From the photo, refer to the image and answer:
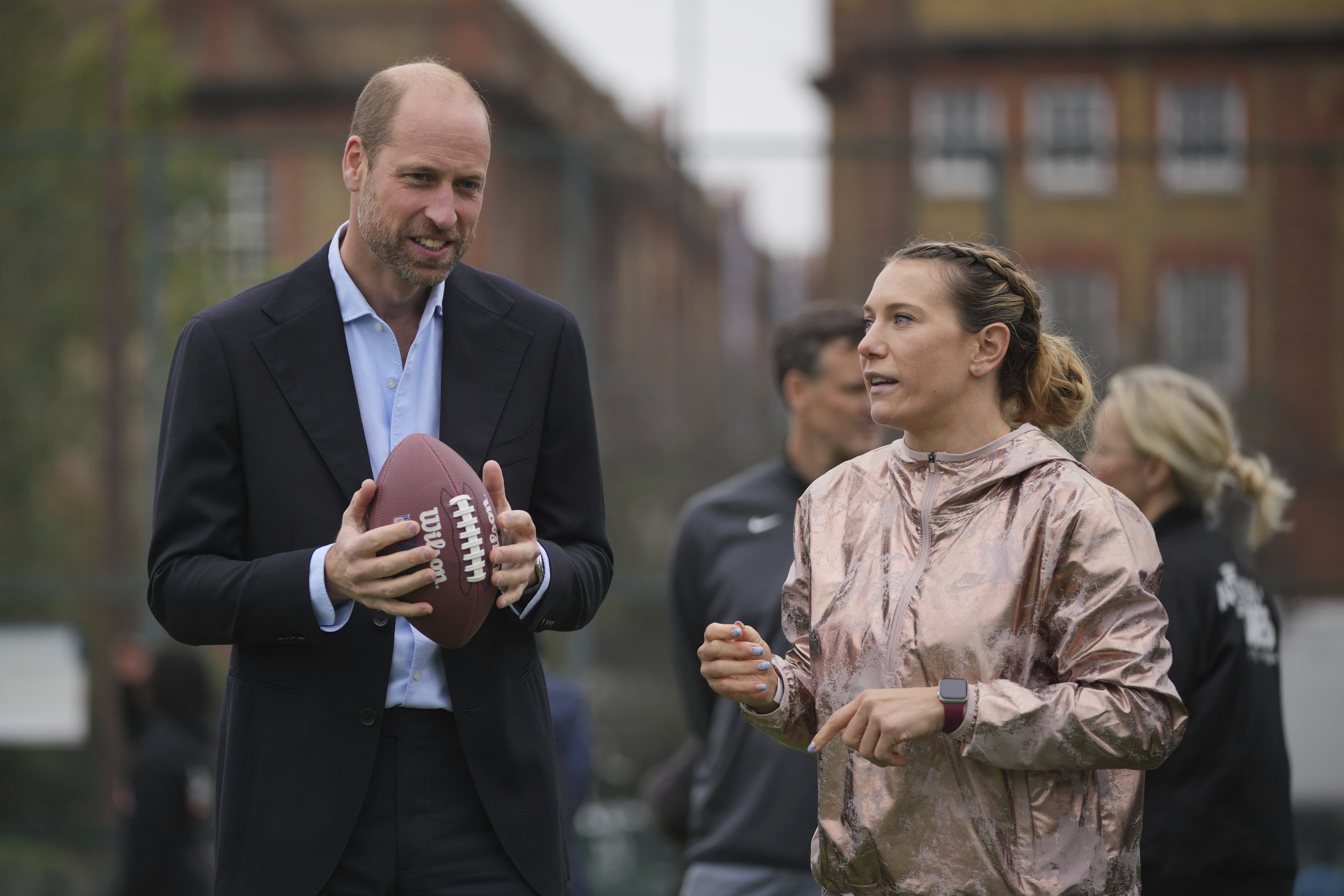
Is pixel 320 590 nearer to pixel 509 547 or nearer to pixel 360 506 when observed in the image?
pixel 360 506

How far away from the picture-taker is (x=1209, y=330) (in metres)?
9.70

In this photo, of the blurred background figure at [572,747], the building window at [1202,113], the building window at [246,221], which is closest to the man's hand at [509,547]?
the blurred background figure at [572,747]

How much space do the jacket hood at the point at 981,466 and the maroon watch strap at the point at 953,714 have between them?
34 centimetres

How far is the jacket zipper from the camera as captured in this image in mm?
2172

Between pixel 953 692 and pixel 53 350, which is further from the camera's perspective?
pixel 53 350

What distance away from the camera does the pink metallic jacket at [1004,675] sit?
81.1 inches

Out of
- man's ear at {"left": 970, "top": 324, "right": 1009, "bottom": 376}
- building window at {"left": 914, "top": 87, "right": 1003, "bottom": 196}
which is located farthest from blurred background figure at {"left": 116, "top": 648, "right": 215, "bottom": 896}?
building window at {"left": 914, "top": 87, "right": 1003, "bottom": 196}

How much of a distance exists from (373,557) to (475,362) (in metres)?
0.49

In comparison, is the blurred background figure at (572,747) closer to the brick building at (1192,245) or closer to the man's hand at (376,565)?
the man's hand at (376,565)

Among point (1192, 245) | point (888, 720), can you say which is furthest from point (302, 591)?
point (1192, 245)

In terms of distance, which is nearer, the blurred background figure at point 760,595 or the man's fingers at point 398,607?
the man's fingers at point 398,607

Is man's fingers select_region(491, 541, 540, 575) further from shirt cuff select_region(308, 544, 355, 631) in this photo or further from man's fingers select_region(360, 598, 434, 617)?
shirt cuff select_region(308, 544, 355, 631)

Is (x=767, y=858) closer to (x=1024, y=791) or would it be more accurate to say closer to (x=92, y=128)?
(x=1024, y=791)

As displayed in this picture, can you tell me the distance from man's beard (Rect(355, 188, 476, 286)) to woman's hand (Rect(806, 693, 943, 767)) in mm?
989
